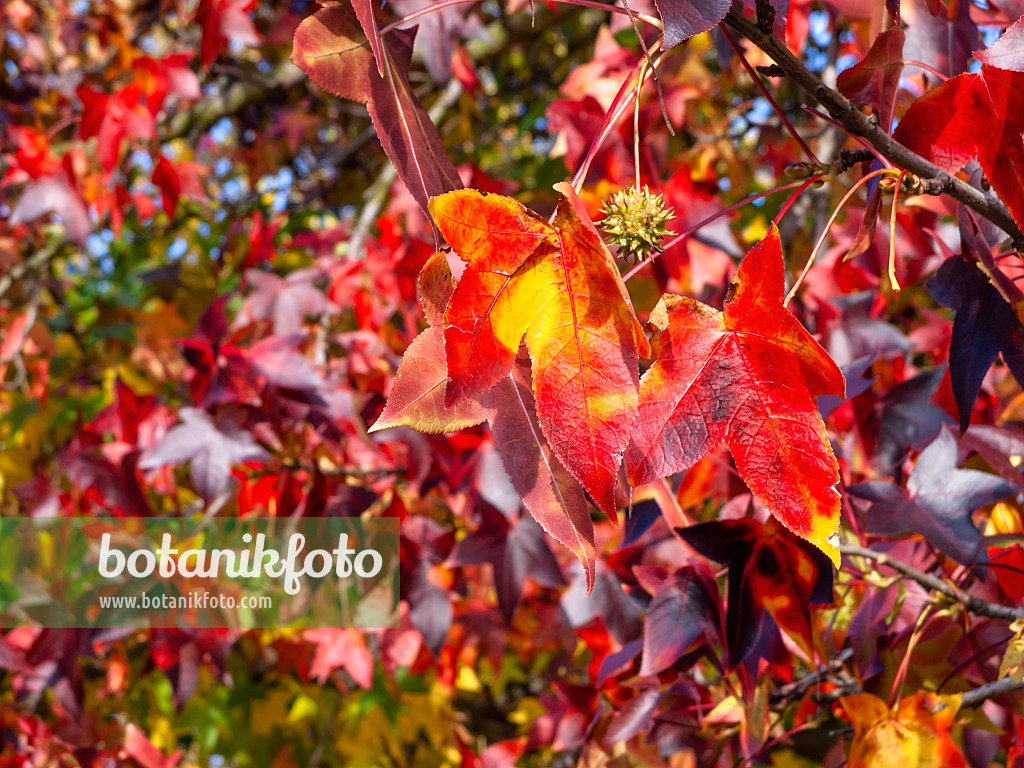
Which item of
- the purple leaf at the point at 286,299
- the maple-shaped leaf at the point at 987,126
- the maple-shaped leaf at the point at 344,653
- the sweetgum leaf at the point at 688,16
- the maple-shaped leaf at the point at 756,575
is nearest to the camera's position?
the sweetgum leaf at the point at 688,16

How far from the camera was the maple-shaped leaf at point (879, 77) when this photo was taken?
1.60 ft

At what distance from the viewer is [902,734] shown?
567 millimetres

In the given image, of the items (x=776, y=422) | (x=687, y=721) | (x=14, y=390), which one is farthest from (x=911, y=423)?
(x=14, y=390)

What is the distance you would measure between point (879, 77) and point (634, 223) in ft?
0.68

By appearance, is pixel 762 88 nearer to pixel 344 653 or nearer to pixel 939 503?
pixel 939 503

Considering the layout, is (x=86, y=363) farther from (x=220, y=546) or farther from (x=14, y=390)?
(x=220, y=546)

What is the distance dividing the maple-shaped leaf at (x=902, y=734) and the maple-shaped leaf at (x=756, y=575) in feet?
0.21

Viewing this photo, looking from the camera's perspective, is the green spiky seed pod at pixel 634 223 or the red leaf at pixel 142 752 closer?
the green spiky seed pod at pixel 634 223

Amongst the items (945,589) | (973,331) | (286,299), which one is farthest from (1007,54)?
(286,299)

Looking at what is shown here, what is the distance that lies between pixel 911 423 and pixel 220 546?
0.97 m

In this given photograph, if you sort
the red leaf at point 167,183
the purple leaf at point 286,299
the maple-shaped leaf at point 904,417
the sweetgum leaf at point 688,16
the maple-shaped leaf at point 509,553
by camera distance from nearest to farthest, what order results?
the sweetgum leaf at point 688,16, the maple-shaped leaf at point 904,417, the maple-shaped leaf at point 509,553, the purple leaf at point 286,299, the red leaf at point 167,183

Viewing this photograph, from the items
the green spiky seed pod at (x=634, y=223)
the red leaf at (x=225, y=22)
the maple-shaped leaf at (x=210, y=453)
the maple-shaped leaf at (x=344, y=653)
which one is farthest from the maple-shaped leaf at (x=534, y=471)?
the red leaf at (x=225, y=22)

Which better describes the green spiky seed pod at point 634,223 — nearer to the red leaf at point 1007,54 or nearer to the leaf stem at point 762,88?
the leaf stem at point 762,88

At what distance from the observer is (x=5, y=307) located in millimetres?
1949
